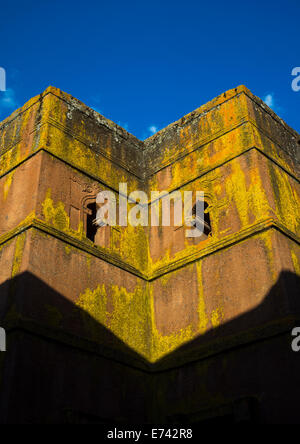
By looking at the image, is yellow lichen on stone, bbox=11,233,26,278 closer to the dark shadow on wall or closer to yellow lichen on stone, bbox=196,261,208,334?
the dark shadow on wall

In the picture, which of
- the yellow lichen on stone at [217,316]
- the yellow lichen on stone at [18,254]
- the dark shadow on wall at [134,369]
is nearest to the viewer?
the dark shadow on wall at [134,369]

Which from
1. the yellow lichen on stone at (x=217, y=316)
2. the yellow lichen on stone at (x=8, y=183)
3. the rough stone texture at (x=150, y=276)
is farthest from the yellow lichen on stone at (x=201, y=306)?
the yellow lichen on stone at (x=8, y=183)

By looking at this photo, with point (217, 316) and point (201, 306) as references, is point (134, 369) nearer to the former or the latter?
point (201, 306)

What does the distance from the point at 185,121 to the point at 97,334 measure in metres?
4.83

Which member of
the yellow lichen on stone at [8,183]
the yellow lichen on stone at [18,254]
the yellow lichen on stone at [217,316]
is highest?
the yellow lichen on stone at [8,183]

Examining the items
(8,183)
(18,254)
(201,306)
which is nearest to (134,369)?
(201,306)

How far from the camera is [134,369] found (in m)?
8.25

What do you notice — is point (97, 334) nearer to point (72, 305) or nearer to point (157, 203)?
point (72, 305)

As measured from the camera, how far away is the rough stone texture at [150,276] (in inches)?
277

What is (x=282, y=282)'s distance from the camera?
743cm

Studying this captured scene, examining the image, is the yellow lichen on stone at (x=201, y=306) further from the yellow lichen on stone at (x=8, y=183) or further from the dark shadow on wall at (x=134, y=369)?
the yellow lichen on stone at (x=8, y=183)

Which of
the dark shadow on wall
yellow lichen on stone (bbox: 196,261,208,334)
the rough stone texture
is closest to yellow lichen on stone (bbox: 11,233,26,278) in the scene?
the rough stone texture

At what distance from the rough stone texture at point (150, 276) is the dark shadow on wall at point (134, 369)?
0.7 inches

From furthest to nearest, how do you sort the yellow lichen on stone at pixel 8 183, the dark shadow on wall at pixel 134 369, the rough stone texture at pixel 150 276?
the yellow lichen on stone at pixel 8 183
the rough stone texture at pixel 150 276
the dark shadow on wall at pixel 134 369
